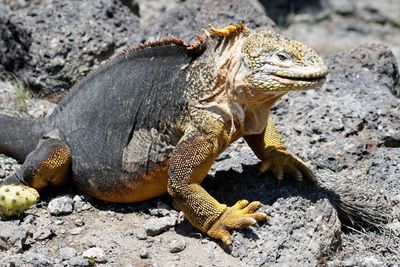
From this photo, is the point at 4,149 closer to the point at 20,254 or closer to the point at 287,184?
the point at 20,254

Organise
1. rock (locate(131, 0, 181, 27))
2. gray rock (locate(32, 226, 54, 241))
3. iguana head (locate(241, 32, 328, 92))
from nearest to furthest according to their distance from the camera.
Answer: iguana head (locate(241, 32, 328, 92)), gray rock (locate(32, 226, 54, 241)), rock (locate(131, 0, 181, 27))

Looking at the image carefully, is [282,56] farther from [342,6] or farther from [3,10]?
[342,6]

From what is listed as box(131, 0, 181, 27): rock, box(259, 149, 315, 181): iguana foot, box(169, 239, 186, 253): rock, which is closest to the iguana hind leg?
box(169, 239, 186, 253): rock

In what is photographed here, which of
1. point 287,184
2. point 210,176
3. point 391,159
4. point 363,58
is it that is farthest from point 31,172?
point 363,58

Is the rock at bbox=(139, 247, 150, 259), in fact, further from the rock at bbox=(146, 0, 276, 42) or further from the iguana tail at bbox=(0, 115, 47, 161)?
the rock at bbox=(146, 0, 276, 42)

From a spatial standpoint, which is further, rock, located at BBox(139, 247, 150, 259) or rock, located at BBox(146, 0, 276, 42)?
rock, located at BBox(146, 0, 276, 42)

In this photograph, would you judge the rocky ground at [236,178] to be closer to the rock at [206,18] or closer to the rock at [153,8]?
the rock at [206,18]

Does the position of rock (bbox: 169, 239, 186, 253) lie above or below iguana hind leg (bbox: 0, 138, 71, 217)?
below
